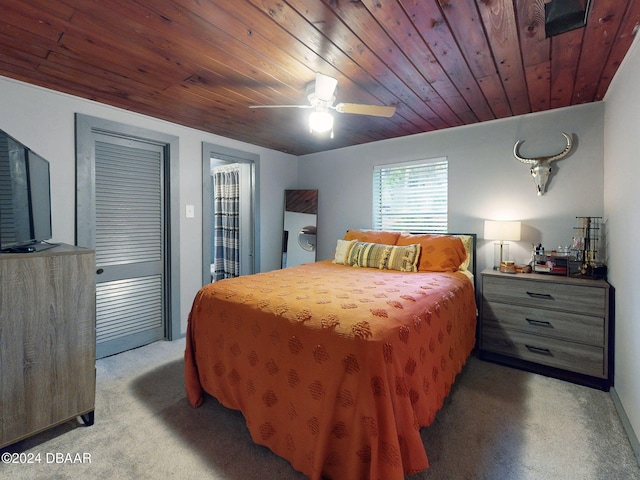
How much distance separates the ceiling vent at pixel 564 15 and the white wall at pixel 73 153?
310 cm

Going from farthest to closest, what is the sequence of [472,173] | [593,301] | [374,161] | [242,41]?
[374,161], [472,173], [593,301], [242,41]

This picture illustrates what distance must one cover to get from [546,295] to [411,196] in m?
1.70

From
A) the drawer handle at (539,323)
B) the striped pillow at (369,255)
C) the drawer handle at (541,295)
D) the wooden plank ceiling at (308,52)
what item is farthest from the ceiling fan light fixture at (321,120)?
the drawer handle at (539,323)

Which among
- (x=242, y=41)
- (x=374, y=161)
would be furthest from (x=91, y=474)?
(x=374, y=161)

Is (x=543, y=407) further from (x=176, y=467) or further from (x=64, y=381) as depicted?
(x=64, y=381)

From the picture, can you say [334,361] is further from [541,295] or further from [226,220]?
[226,220]

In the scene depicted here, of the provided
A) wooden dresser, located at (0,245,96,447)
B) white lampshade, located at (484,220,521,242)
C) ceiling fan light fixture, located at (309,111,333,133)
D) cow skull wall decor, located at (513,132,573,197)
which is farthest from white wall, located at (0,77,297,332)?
cow skull wall decor, located at (513,132,573,197)

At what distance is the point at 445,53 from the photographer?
1824mm

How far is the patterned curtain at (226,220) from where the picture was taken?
4.50 m

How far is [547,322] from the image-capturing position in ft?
7.85

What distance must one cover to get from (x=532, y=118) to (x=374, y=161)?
1.66 metres

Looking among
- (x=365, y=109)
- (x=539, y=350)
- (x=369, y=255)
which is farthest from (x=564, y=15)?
(x=539, y=350)

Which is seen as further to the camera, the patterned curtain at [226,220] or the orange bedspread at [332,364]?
the patterned curtain at [226,220]

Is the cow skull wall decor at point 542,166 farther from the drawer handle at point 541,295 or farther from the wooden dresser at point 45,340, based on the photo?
the wooden dresser at point 45,340
